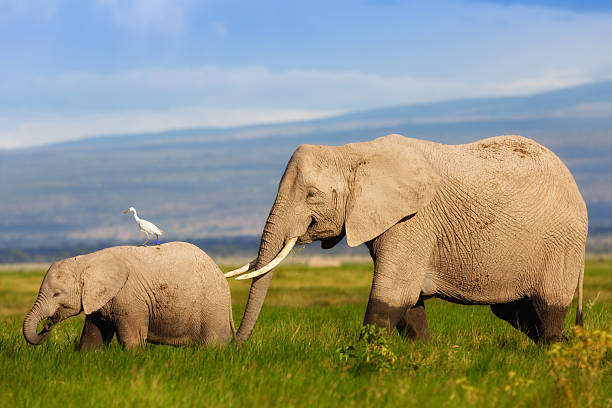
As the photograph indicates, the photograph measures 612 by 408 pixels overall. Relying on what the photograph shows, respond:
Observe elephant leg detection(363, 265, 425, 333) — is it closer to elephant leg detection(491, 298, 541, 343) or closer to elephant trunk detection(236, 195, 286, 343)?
elephant trunk detection(236, 195, 286, 343)

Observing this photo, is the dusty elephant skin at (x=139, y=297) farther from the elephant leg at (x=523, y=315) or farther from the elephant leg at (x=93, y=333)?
the elephant leg at (x=523, y=315)

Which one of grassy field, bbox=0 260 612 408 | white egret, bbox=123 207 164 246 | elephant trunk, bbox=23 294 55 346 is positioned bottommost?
grassy field, bbox=0 260 612 408

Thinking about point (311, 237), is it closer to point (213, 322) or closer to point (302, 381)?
point (213, 322)

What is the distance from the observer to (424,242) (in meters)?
9.62

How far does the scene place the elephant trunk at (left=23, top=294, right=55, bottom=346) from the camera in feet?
29.6

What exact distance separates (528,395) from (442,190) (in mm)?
3208

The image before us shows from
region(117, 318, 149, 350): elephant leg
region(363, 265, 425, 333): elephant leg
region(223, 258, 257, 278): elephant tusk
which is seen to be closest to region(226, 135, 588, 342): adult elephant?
region(363, 265, 425, 333): elephant leg

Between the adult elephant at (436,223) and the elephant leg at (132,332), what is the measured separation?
1155mm

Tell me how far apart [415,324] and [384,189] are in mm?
1999

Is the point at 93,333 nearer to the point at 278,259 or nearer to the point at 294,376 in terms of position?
the point at 278,259

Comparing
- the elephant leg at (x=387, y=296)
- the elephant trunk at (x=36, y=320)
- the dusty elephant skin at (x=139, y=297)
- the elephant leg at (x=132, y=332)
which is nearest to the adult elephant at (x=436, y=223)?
the elephant leg at (x=387, y=296)

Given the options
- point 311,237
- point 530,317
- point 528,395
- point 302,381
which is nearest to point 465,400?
point 528,395

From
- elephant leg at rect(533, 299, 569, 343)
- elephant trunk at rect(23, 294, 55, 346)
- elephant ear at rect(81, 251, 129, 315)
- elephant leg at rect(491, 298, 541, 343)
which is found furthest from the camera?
elephant leg at rect(491, 298, 541, 343)

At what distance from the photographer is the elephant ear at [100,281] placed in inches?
365
